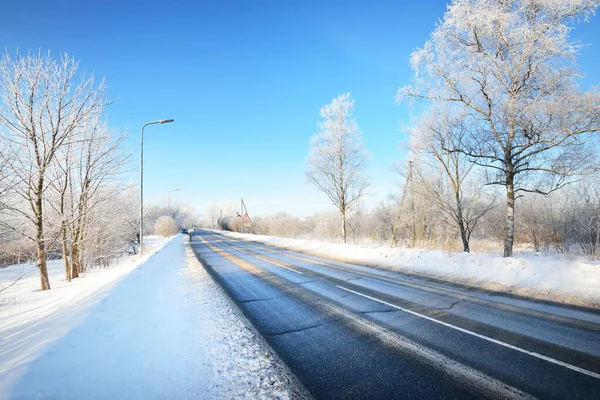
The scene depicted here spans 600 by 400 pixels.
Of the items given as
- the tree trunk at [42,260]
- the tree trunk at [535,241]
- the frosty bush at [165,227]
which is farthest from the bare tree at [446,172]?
the frosty bush at [165,227]

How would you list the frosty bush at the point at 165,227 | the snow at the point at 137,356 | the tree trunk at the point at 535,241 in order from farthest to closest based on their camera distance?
the frosty bush at the point at 165,227 → the tree trunk at the point at 535,241 → the snow at the point at 137,356

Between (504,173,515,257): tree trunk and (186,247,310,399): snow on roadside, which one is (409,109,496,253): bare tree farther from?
(186,247,310,399): snow on roadside

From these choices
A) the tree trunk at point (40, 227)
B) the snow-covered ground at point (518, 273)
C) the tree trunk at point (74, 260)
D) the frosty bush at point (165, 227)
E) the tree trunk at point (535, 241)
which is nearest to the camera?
the snow-covered ground at point (518, 273)

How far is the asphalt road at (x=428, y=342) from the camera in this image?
10.4 ft

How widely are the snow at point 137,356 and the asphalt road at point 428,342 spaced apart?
0.52 m

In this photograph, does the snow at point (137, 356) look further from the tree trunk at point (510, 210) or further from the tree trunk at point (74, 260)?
the tree trunk at point (74, 260)

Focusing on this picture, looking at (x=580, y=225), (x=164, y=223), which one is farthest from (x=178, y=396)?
(x=164, y=223)

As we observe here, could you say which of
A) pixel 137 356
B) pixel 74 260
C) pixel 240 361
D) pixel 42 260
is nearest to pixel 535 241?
pixel 240 361

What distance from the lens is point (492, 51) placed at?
9438 millimetres

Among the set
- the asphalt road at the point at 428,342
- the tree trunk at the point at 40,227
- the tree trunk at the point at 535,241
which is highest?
the tree trunk at the point at 40,227

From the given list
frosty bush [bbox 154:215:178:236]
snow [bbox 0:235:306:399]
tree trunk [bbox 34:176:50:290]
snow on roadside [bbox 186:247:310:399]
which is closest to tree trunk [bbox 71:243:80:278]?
tree trunk [bbox 34:176:50:290]

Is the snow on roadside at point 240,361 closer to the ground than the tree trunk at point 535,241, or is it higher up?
higher up

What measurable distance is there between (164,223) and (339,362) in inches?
2624

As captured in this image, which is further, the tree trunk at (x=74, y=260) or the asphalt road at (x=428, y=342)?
the tree trunk at (x=74, y=260)
